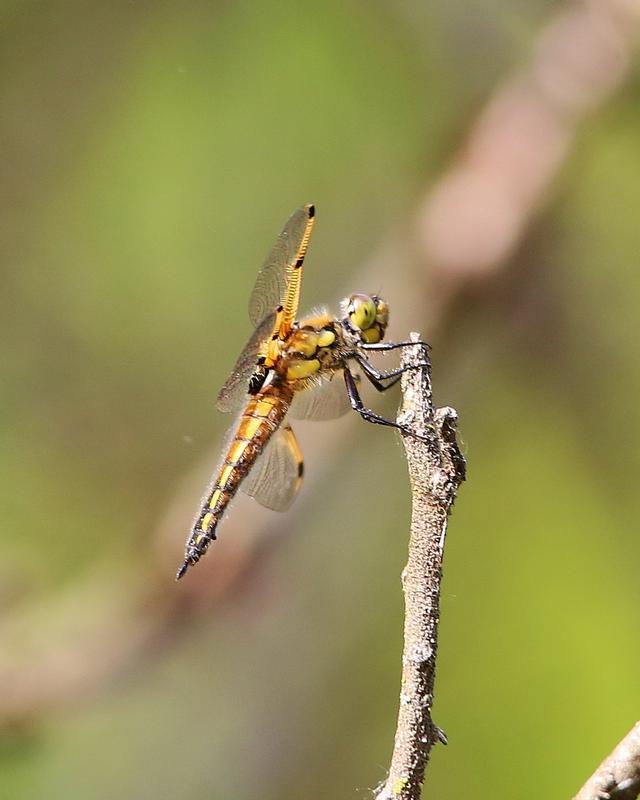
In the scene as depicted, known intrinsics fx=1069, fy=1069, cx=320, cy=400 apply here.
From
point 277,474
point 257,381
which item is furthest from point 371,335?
point 277,474

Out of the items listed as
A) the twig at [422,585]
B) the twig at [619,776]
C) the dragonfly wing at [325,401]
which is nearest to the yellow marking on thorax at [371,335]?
the dragonfly wing at [325,401]

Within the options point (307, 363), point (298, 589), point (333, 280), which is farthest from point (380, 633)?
point (307, 363)

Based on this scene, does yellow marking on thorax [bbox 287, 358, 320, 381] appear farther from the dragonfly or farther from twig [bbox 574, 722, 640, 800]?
twig [bbox 574, 722, 640, 800]

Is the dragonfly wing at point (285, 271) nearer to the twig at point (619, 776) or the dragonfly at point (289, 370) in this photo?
the dragonfly at point (289, 370)

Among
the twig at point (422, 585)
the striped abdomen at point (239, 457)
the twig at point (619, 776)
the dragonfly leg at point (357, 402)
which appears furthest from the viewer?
the dragonfly leg at point (357, 402)

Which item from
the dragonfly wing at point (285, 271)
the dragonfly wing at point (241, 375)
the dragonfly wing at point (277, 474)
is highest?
the dragonfly wing at point (285, 271)

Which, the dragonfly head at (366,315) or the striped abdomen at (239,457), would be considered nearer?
the striped abdomen at (239,457)

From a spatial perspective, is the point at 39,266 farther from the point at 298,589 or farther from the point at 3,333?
the point at 298,589

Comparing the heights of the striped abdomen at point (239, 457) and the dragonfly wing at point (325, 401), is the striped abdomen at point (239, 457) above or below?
below
